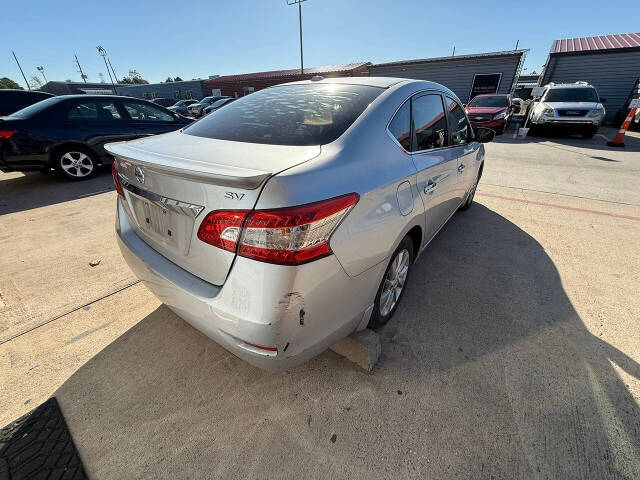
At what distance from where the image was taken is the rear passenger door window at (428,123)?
201 centimetres

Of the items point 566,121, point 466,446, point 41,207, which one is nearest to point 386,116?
point 466,446

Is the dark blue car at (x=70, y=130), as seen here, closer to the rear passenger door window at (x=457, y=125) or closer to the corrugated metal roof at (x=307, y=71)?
the rear passenger door window at (x=457, y=125)

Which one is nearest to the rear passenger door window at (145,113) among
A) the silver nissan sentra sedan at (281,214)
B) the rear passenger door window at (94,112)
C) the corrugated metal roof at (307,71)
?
the rear passenger door window at (94,112)

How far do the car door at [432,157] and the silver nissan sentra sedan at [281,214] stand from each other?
0.03 meters

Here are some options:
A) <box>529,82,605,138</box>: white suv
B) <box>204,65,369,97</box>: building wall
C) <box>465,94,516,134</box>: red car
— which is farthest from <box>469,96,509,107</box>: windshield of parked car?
<box>204,65,369,97</box>: building wall

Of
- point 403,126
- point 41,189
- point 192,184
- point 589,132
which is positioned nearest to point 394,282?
point 403,126

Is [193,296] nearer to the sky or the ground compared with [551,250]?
nearer to the sky

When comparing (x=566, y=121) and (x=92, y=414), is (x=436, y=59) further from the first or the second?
(x=92, y=414)

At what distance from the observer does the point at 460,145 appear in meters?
2.76

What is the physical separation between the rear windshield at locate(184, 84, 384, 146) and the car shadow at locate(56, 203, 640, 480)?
1.36 m

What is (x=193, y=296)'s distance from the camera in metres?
1.33

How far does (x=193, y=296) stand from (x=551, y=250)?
11.8 feet

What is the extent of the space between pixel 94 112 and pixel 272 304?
630 centimetres

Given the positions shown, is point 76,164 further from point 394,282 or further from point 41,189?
point 394,282
